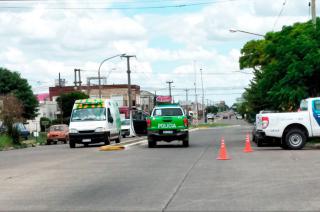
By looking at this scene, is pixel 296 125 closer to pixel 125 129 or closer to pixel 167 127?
pixel 167 127

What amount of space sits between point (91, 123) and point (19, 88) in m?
42.9

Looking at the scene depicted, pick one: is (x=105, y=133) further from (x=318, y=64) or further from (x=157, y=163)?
(x=157, y=163)

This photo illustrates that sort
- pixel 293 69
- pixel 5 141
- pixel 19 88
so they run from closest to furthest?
pixel 293 69 → pixel 5 141 → pixel 19 88

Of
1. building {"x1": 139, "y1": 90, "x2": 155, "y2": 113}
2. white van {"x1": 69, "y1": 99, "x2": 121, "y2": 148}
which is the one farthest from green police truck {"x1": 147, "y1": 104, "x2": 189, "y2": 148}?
building {"x1": 139, "y1": 90, "x2": 155, "y2": 113}

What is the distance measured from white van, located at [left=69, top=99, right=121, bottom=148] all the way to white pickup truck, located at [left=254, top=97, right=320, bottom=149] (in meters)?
10.2

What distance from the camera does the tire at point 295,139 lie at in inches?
969

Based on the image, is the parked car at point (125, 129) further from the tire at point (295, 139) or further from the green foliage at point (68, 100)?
A: the tire at point (295, 139)

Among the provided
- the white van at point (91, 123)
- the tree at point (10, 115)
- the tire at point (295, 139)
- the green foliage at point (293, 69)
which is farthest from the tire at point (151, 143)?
the tree at point (10, 115)

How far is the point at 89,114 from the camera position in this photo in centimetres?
3291

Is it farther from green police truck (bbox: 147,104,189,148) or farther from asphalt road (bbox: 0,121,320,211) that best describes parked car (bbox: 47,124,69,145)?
asphalt road (bbox: 0,121,320,211)

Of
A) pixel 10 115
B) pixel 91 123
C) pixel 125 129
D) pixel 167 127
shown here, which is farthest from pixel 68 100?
pixel 167 127

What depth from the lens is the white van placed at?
3209cm

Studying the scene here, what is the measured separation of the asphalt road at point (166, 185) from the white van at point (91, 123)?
11420mm

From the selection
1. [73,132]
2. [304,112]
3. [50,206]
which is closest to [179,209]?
[50,206]
